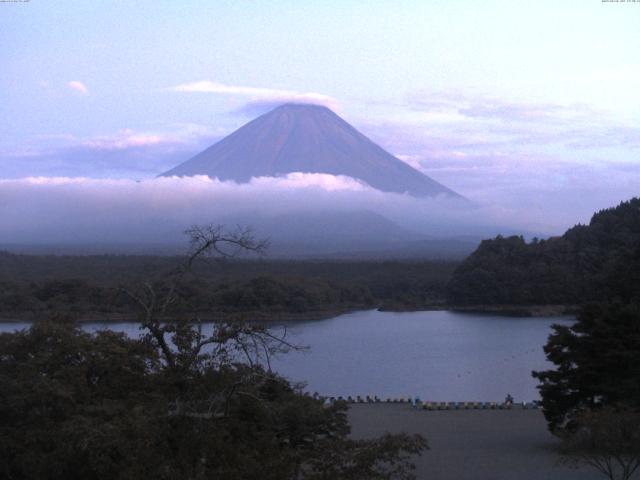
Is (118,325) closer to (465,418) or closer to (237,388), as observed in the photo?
(465,418)

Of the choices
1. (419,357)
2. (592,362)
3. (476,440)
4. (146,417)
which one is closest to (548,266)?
(419,357)

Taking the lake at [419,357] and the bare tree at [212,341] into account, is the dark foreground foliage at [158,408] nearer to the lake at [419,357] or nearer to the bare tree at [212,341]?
the bare tree at [212,341]

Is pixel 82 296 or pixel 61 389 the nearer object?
pixel 61 389

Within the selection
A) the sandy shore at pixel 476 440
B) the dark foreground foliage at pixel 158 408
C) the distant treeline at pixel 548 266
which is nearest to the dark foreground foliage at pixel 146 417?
the dark foreground foliage at pixel 158 408

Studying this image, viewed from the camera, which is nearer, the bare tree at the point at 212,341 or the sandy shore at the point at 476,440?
the bare tree at the point at 212,341

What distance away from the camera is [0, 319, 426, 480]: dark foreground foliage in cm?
429

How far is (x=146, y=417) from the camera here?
173 inches

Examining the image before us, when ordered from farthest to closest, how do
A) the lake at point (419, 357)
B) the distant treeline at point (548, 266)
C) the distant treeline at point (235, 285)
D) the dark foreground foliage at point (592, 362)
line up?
the distant treeline at point (548, 266), the distant treeline at point (235, 285), the lake at point (419, 357), the dark foreground foliage at point (592, 362)

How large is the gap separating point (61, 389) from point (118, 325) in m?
19.6

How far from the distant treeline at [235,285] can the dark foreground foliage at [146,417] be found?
582 inches

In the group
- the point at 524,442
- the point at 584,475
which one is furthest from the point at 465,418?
the point at 584,475

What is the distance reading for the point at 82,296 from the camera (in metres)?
30.2

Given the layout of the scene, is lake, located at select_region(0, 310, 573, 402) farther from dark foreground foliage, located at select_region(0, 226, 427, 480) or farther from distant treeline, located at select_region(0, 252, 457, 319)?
dark foreground foliage, located at select_region(0, 226, 427, 480)

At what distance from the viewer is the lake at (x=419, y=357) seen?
18094mm
